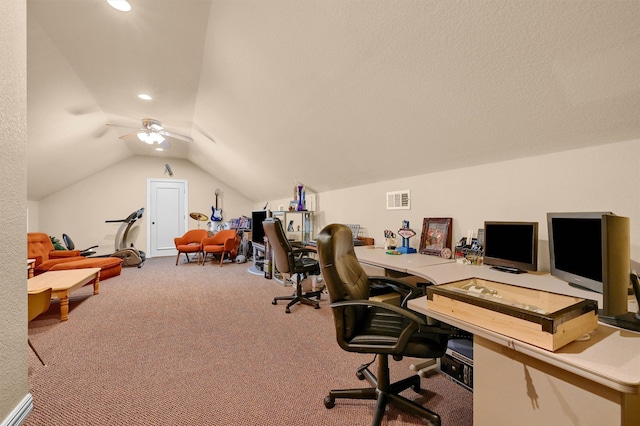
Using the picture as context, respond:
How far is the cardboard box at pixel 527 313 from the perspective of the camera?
814 millimetres

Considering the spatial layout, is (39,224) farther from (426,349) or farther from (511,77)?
(511,77)

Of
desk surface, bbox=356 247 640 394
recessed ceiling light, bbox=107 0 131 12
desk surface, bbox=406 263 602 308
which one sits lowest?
desk surface, bbox=356 247 640 394

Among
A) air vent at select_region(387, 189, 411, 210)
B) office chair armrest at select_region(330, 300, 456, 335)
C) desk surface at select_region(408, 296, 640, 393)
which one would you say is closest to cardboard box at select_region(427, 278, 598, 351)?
desk surface at select_region(408, 296, 640, 393)

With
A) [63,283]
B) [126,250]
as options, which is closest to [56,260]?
[126,250]

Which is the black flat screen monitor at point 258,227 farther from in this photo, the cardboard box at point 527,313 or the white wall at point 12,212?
the cardboard box at point 527,313

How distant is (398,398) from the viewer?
4.80ft

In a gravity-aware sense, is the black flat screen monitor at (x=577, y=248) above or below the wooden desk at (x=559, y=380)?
above

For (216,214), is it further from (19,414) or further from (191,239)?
(19,414)

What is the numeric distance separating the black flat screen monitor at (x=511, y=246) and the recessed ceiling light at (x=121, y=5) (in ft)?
10.2

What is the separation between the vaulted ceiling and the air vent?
0.69 ft

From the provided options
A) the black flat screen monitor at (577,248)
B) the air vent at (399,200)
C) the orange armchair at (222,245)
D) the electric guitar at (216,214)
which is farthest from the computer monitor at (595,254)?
the electric guitar at (216,214)

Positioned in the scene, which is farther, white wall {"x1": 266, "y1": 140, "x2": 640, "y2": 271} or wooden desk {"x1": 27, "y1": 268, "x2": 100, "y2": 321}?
wooden desk {"x1": 27, "y1": 268, "x2": 100, "y2": 321}

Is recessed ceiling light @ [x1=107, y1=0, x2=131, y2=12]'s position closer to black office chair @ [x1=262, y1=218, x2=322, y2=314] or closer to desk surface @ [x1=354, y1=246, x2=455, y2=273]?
black office chair @ [x1=262, y1=218, x2=322, y2=314]

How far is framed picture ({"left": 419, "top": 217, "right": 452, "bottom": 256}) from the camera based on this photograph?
2.50 meters
